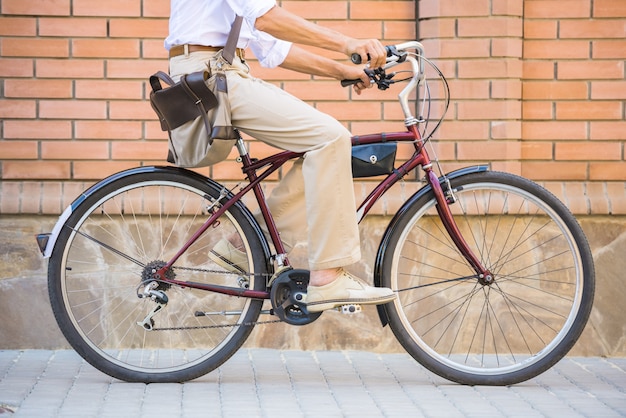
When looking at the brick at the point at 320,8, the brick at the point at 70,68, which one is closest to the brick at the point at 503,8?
the brick at the point at 320,8

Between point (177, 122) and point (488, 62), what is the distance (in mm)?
1936

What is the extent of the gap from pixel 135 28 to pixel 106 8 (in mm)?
182

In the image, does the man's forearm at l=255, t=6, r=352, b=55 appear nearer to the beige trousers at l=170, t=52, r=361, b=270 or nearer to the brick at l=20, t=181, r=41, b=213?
the beige trousers at l=170, t=52, r=361, b=270

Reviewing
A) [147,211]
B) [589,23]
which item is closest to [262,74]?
[147,211]

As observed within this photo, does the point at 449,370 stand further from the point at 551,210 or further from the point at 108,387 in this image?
the point at 108,387

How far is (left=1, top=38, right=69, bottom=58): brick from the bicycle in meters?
0.86

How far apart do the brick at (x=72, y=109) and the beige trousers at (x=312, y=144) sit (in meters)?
1.23

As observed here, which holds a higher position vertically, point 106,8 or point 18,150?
point 106,8

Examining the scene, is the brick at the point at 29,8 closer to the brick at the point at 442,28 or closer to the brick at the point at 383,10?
the brick at the point at 383,10

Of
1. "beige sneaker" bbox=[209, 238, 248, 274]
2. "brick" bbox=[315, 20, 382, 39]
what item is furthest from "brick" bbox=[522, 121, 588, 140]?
"beige sneaker" bbox=[209, 238, 248, 274]

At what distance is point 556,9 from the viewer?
6020 millimetres

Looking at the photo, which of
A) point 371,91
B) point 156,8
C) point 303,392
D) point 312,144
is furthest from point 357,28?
point 303,392

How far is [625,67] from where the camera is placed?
6.03m

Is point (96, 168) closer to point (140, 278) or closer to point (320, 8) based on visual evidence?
point (140, 278)
